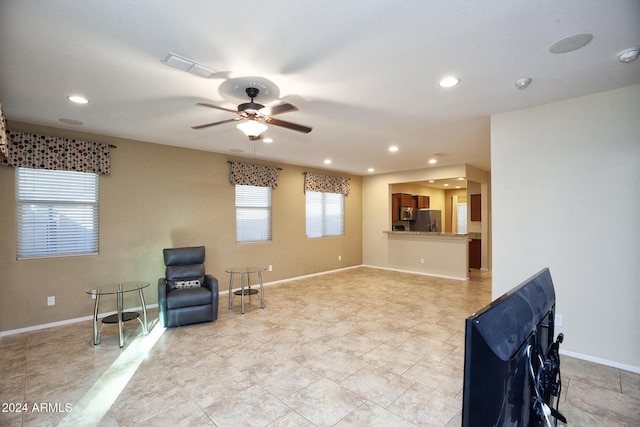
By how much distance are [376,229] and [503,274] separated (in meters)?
4.71

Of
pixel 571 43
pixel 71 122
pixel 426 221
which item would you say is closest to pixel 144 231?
pixel 71 122

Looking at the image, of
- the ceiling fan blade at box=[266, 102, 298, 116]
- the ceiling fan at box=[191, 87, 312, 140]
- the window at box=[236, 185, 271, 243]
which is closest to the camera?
the ceiling fan blade at box=[266, 102, 298, 116]

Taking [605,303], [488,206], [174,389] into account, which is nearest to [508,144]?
[605,303]

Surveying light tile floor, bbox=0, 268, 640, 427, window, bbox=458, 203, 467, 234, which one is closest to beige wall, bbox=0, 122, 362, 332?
light tile floor, bbox=0, 268, 640, 427

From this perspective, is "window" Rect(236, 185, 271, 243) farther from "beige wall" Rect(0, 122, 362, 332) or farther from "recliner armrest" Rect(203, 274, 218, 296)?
"recliner armrest" Rect(203, 274, 218, 296)

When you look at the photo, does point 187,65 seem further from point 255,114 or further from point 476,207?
point 476,207

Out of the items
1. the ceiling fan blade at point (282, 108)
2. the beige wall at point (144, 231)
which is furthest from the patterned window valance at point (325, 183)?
the ceiling fan blade at point (282, 108)

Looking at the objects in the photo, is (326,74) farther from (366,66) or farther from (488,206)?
(488,206)

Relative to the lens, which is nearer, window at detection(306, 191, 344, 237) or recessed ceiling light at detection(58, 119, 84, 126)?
recessed ceiling light at detection(58, 119, 84, 126)

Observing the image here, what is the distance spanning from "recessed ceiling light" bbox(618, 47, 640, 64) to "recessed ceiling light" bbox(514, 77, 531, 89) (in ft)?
1.81

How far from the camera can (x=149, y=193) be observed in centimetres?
466

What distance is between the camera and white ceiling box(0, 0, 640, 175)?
1.70m

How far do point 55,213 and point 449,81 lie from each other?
4.95 metres

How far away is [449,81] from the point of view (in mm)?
2566
